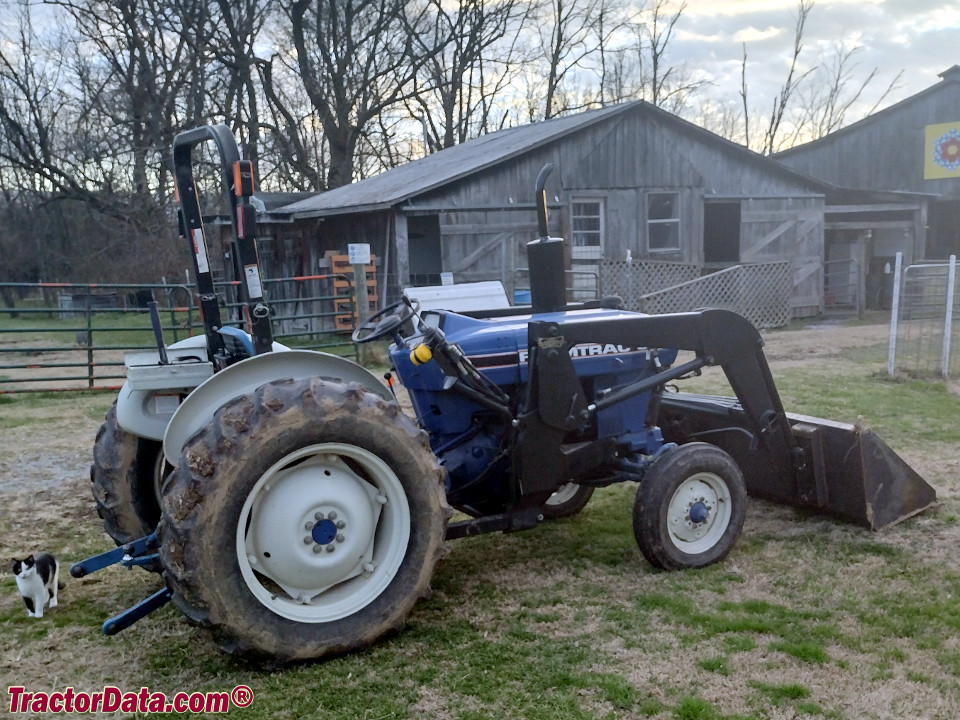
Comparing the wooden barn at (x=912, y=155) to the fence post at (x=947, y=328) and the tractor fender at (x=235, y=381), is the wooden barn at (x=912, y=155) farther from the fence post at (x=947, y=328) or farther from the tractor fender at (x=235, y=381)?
the tractor fender at (x=235, y=381)

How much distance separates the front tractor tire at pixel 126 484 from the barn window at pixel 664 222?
14.7 m

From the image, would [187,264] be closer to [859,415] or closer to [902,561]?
[859,415]

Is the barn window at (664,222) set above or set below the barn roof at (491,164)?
below

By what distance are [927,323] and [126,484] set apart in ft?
28.5

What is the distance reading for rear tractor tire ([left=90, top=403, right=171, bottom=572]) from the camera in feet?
13.0

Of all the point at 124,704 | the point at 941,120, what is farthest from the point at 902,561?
the point at 941,120

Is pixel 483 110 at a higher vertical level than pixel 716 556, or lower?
higher

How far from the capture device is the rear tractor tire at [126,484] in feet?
13.0

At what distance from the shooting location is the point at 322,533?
10.4 ft

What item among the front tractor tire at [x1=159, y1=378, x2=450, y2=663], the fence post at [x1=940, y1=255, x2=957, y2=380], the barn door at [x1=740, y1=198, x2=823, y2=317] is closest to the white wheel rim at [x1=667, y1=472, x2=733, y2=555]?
the front tractor tire at [x1=159, y1=378, x2=450, y2=663]

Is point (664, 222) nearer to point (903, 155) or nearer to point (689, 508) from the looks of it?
point (903, 155)

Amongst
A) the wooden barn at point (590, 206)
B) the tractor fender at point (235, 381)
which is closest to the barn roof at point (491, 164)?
the wooden barn at point (590, 206)

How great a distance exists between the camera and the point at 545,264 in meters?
4.18

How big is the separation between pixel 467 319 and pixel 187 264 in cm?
2292
